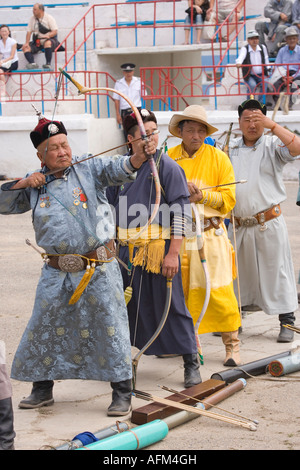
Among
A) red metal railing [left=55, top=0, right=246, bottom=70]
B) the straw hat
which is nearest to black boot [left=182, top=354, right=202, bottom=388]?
the straw hat

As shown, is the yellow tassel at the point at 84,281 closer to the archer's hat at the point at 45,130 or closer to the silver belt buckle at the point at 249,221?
the archer's hat at the point at 45,130

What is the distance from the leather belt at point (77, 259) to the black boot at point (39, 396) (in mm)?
710

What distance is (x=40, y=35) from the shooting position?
1784 centimetres

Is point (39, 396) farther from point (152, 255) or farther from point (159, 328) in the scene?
point (152, 255)

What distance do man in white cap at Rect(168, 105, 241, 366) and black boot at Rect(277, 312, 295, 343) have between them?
2.24 feet

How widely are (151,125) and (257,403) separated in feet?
5.99

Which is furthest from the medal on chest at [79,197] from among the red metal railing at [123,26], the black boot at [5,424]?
the red metal railing at [123,26]

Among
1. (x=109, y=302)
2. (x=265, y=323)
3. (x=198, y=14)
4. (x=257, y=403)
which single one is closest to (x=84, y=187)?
(x=109, y=302)

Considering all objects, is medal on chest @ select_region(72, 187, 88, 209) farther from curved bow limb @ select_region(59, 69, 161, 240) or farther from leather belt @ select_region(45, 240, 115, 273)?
curved bow limb @ select_region(59, 69, 161, 240)

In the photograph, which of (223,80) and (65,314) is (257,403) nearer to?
(65,314)

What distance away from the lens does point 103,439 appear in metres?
3.74

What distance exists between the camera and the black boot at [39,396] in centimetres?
466

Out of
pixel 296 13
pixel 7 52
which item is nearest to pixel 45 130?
pixel 296 13

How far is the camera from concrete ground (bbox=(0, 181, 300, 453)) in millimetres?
4012
